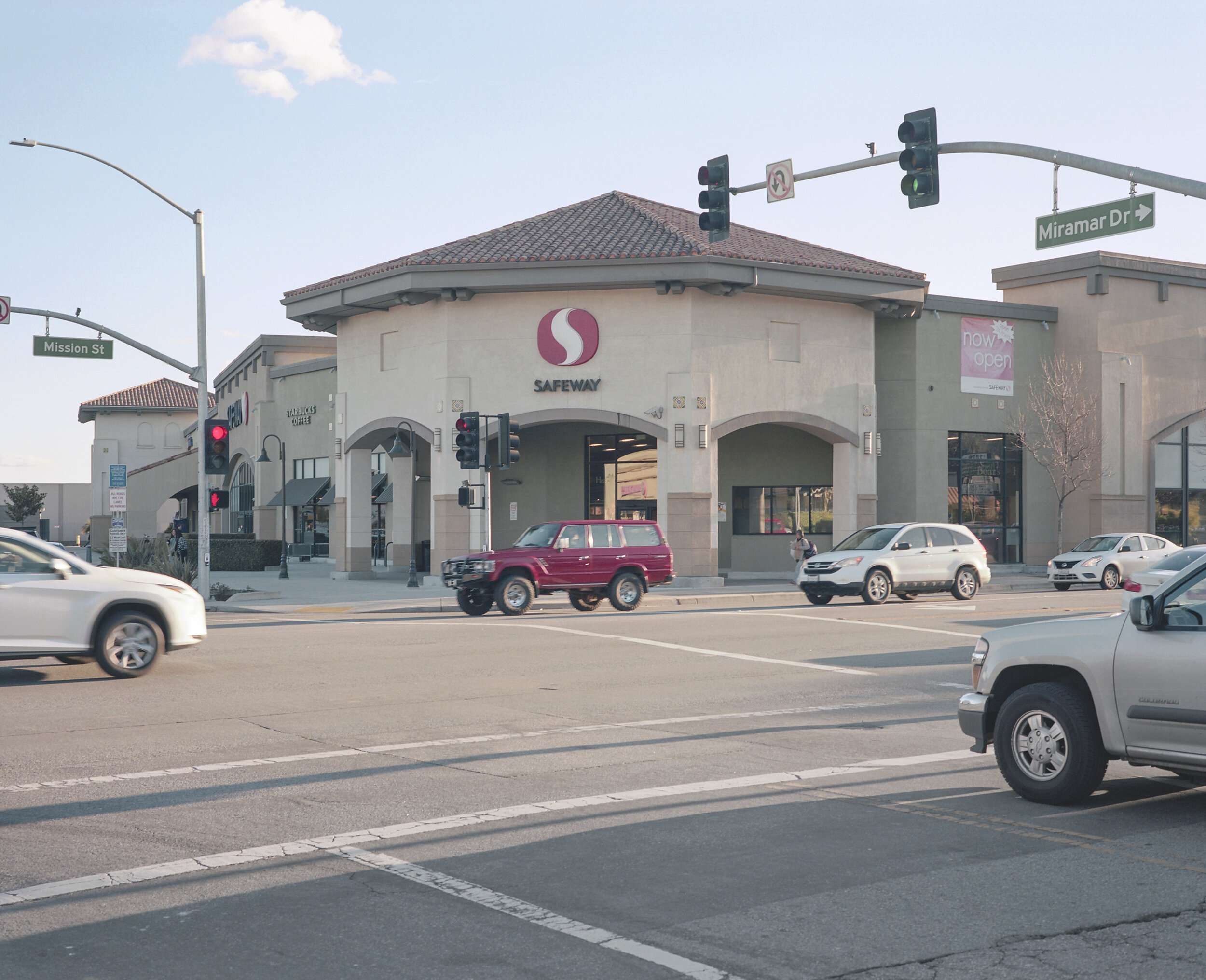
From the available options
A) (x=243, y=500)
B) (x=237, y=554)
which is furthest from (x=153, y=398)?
(x=237, y=554)

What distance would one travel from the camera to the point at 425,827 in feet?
23.1

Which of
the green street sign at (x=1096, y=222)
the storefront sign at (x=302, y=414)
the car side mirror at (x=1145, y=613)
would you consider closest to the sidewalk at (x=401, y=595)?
the green street sign at (x=1096, y=222)

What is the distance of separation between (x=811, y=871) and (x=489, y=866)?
1.65 m

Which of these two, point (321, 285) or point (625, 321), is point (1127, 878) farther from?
point (321, 285)

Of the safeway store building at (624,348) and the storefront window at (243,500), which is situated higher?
the safeway store building at (624,348)

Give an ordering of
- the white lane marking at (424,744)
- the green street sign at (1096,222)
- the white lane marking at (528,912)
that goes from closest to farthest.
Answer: the white lane marking at (528,912)
the white lane marking at (424,744)
the green street sign at (1096,222)

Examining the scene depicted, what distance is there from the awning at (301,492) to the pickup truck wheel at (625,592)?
27990 mm

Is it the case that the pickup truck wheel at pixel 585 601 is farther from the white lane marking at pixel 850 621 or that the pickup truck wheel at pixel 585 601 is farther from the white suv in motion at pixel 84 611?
the white suv in motion at pixel 84 611

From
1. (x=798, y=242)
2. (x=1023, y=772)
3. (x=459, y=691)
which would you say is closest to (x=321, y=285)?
(x=798, y=242)

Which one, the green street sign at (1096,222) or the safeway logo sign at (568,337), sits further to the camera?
the safeway logo sign at (568,337)

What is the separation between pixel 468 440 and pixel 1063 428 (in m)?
21.4

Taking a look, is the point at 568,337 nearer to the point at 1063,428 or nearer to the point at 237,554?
the point at 1063,428

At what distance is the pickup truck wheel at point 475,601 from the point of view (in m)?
23.3

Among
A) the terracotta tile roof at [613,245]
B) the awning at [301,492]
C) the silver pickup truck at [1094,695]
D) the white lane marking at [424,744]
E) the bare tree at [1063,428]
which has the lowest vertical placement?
the white lane marking at [424,744]
